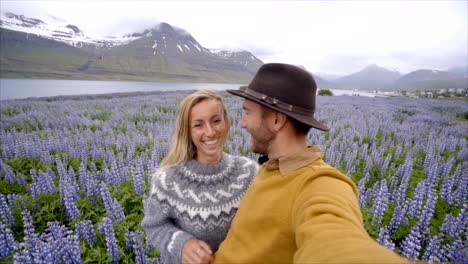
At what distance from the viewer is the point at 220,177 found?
283cm

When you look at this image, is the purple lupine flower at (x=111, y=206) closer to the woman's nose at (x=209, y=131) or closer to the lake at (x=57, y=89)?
the woman's nose at (x=209, y=131)

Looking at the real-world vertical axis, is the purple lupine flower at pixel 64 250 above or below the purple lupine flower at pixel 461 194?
below

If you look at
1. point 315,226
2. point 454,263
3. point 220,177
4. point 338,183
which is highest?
point 338,183

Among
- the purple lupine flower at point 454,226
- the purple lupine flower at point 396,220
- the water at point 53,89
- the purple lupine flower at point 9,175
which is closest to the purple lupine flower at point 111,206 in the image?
the purple lupine flower at point 9,175

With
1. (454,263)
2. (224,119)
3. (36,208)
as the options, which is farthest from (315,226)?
(36,208)

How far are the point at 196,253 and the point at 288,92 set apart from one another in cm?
146

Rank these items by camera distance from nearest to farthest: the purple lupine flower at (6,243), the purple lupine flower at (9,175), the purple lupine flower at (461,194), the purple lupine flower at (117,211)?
the purple lupine flower at (6,243), the purple lupine flower at (117,211), the purple lupine flower at (461,194), the purple lupine flower at (9,175)

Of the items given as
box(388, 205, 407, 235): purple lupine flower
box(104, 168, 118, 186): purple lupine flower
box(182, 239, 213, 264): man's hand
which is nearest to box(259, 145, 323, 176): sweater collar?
box(182, 239, 213, 264): man's hand

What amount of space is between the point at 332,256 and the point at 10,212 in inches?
217

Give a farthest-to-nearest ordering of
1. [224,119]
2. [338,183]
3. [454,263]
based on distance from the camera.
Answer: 1. [454,263]
2. [224,119]
3. [338,183]

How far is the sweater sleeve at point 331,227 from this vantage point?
43.1 inches

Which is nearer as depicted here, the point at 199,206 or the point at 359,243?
the point at 359,243

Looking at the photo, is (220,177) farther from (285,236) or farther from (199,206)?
(285,236)

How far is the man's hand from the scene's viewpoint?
2164mm
